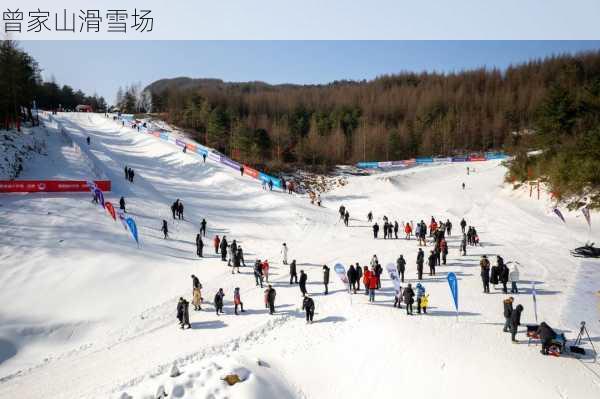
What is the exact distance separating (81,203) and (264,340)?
53.9 ft

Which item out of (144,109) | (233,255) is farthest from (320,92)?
(233,255)

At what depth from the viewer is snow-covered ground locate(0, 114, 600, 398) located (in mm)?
9453

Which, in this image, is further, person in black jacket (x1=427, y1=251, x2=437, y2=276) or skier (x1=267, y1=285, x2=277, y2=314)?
person in black jacket (x1=427, y1=251, x2=437, y2=276)

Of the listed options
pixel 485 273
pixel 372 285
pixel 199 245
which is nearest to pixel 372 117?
pixel 199 245

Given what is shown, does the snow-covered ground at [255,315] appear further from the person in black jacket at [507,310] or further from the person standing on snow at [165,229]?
the person standing on snow at [165,229]

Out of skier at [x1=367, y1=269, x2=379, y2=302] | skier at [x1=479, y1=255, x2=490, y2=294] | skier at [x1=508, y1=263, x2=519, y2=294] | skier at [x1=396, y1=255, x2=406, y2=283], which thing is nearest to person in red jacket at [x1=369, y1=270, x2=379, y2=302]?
skier at [x1=367, y1=269, x2=379, y2=302]

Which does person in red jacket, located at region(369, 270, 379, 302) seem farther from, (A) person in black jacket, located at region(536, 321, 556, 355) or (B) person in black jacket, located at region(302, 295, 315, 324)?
(A) person in black jacket, located at region(536, 321, 556, 355)

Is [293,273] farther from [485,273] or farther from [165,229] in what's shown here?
[165,229]

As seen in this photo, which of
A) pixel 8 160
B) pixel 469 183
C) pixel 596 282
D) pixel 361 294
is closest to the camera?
pixel 361 294

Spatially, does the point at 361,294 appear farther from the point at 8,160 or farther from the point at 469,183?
the point at 469,183

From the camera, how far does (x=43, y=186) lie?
77.6 ft

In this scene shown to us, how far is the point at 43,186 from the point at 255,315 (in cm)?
1742

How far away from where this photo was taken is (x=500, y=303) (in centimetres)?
1362

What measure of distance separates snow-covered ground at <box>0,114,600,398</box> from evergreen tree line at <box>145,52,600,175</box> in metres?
30.6
